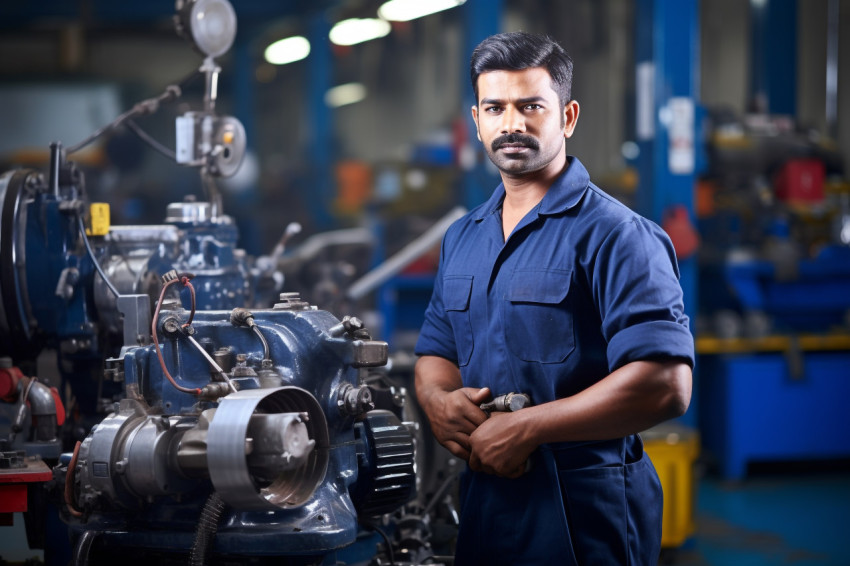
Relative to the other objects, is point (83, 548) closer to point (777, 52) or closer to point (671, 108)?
point (671, 108)

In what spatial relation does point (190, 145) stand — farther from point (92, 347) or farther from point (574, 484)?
point (574, 484)

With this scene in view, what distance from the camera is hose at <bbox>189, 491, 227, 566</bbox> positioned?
1.86m

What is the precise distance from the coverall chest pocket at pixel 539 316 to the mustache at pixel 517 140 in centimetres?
22

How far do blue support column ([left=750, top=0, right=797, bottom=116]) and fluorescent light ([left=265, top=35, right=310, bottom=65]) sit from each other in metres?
5.26

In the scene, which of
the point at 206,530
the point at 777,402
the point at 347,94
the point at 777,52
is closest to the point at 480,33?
the point at 777,52

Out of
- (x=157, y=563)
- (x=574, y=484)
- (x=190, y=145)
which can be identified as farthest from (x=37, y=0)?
(x=574, y=484)

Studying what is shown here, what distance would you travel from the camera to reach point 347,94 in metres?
14.0

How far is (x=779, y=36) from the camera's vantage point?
6453 mm

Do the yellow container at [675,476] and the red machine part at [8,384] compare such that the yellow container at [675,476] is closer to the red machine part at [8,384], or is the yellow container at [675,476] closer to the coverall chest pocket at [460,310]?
the coverall chest pocket at [460,310]

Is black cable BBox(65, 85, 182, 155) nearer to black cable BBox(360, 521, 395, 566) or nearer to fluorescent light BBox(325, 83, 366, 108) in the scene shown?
black cable BBox(360, 521, 395, 566)

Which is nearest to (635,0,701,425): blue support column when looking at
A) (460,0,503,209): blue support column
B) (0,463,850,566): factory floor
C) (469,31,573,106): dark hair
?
(0,463,850,566): factory floor

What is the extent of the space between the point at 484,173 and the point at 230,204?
589 centimetres

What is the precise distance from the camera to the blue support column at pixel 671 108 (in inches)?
157

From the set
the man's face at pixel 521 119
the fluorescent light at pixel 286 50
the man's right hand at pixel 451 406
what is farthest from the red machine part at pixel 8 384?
the fluorescent light at pixel 286 50
